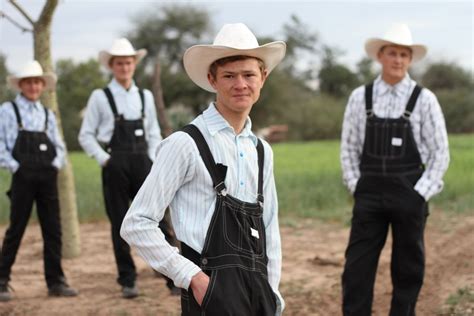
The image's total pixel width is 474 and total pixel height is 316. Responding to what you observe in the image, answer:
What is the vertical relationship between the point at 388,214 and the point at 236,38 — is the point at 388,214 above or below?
below

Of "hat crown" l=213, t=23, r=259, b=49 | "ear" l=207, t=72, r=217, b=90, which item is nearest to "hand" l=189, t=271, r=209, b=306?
"ear" l=207, t=72, r=217, b=90

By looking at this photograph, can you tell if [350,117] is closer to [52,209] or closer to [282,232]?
[52,209]

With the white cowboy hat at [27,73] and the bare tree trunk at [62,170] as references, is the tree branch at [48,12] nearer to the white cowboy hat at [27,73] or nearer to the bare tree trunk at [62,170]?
the bare tree trunk at [62,170]

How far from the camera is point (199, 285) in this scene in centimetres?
286

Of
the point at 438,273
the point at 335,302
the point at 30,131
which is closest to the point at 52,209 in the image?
the point at 30,131

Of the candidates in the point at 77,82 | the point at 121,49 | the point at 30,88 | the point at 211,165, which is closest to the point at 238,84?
the point at 211,165

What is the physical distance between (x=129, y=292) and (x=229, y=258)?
4018 mm

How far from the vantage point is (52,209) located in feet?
22.5

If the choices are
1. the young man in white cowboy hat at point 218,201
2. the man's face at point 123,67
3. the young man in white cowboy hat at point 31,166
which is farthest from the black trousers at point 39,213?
the young man in white cowboy hat at point 218,201

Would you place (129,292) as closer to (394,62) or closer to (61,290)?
(61,290)

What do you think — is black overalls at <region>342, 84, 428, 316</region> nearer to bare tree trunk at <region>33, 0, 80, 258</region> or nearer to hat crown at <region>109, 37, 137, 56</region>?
hat crown at <region>109, 37, 137, 56</region>

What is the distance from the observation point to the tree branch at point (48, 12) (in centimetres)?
834

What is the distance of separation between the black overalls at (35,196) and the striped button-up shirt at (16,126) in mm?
38

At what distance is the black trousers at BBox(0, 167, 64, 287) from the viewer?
6.66 m
